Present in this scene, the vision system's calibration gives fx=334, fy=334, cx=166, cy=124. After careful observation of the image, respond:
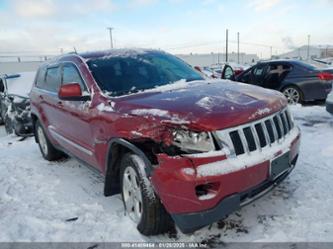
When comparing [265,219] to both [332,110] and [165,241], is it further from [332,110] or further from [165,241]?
[332,110]

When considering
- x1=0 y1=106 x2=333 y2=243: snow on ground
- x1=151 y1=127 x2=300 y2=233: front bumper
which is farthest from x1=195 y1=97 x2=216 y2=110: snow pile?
x1=0 y1=106 x2=333 y2=243: snow on ground

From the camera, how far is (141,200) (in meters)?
2.98

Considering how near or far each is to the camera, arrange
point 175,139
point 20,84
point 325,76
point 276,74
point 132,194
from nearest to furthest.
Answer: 1. point 175,139
2. point 132,194
3. point 325,76
4. point 276,74
5. point 20,84

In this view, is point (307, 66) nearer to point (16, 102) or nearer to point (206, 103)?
point (206, 103)

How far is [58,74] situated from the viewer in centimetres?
495

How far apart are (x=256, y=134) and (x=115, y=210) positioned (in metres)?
1.78

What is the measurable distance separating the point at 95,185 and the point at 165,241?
5.77 ft

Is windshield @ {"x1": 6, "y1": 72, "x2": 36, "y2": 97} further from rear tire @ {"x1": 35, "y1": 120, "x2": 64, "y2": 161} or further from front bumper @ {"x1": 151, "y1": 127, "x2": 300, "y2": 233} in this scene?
front bumper @ {"x1": 151, "y1": 127, "x2": 300, "y2": 233}

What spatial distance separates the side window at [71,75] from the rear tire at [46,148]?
1.50m

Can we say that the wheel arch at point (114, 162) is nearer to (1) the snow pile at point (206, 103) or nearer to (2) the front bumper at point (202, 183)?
(2) the front bumper at point (202, 183)

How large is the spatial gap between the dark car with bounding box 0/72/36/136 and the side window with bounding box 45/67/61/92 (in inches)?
133

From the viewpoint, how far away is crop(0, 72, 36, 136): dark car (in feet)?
27.8

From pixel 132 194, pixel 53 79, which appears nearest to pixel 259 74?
pixel 53 79

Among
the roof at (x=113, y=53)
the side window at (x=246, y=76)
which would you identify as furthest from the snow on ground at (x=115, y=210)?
the side window at (x=246, y=76)
